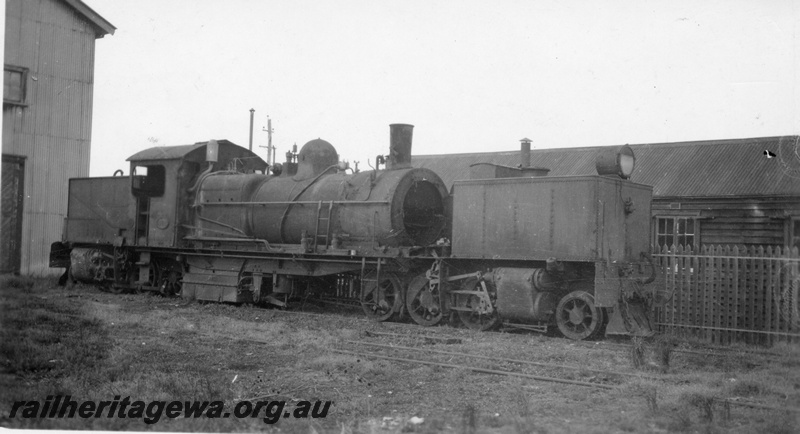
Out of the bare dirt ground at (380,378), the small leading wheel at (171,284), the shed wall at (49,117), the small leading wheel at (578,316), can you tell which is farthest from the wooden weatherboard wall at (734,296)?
the shed wall at (49,117)

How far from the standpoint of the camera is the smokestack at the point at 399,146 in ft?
43.4

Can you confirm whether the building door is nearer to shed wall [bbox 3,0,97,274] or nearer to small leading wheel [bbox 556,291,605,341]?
shed wall [bbox 3,0,97,274]

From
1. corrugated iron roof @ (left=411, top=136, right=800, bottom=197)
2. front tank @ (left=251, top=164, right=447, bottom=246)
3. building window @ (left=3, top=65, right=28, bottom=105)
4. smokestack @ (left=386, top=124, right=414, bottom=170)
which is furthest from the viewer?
corrugated iron roof @ (left=411, top=136, right=800, bottom=197)

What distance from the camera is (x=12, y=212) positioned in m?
16.9

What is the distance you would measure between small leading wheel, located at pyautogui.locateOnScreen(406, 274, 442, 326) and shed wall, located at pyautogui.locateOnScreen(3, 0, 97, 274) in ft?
28.0

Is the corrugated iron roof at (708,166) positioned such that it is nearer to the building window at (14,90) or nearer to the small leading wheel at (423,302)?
the small leading wheel at (423,302)

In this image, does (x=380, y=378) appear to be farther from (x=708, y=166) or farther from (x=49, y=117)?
(x=708, y=166)

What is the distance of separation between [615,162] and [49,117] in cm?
1350

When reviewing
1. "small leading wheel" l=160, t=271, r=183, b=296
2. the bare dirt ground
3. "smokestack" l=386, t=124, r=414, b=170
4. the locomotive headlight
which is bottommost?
the bare dirt ground

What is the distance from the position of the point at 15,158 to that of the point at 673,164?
18.6 metres

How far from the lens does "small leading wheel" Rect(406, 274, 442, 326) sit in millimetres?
12281

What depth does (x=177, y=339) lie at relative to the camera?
9852 millimetres

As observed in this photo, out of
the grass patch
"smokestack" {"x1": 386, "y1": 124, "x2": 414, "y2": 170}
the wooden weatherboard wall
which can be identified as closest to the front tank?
"smokestack" {"x1": 386, "y1": 124, "x2": 414, "y2": 170}

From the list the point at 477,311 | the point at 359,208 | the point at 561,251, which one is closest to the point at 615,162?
the point at 561,251
